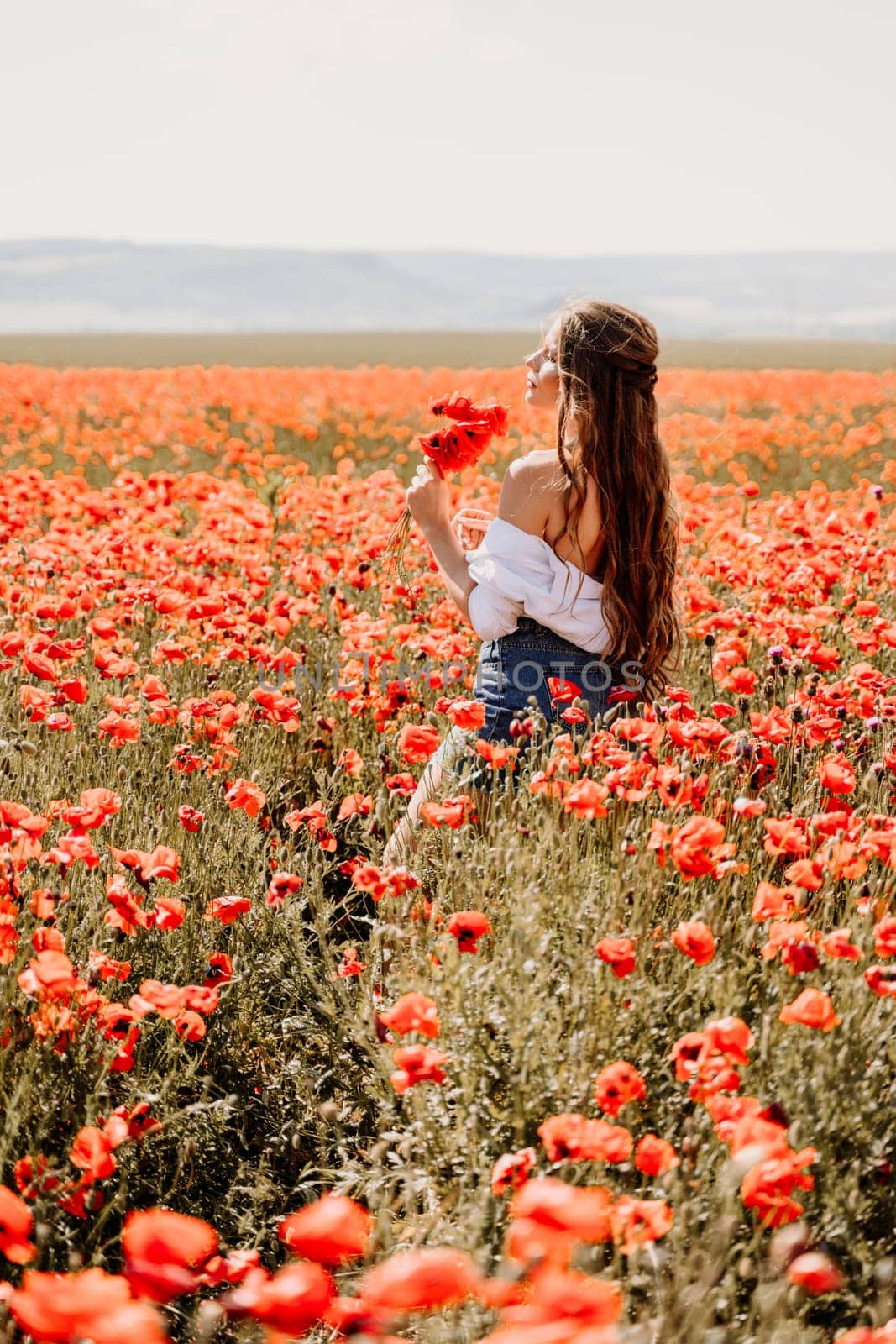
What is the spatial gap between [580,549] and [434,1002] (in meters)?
1.47

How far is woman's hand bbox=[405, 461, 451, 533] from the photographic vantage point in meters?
3.48

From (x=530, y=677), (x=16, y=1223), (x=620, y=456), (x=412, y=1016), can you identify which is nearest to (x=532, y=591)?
(x=530, y=677)

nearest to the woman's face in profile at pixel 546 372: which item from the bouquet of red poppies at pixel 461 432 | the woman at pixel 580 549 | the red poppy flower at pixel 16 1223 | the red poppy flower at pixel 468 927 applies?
the woman at pixel 580 549

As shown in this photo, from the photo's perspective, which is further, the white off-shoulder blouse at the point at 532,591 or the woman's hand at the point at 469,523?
the woman's hand at the point at 469,523

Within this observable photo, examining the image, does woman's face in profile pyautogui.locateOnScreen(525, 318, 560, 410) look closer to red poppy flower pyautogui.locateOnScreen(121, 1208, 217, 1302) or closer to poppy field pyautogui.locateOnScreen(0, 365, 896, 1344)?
poppy field pyautogui.locateOnScreen(0, 365, 896, 1344)

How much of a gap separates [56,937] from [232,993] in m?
0.75

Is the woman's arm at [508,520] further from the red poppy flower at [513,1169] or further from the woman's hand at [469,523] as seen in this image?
the red poppy flower at [513,1169]

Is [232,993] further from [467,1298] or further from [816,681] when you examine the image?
[816,681]

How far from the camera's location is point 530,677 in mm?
3354

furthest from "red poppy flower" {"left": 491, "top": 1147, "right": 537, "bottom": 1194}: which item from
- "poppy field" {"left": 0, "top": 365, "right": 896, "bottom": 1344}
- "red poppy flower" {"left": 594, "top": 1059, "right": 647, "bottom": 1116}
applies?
"red poppy flower" {"left": 594, "top": 1059, "right": 647, "bottom": 1116}

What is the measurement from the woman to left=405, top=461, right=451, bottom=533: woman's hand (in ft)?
0.51

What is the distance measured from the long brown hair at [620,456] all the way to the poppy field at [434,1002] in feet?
0.96

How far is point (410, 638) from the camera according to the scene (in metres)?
3.98

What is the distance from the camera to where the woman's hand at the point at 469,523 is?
12.1ft
